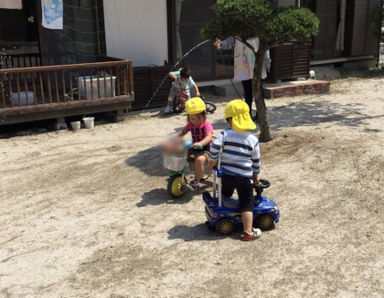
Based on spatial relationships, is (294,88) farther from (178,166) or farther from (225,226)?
(225,226)

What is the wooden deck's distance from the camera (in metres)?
7.94

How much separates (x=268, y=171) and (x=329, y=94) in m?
5.87

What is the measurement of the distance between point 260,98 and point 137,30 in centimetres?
407

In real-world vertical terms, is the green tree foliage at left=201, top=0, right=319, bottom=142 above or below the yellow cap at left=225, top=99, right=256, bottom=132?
above

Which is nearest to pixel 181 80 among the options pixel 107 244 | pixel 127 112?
pixel 127 112

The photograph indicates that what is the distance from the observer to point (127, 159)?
704 cm

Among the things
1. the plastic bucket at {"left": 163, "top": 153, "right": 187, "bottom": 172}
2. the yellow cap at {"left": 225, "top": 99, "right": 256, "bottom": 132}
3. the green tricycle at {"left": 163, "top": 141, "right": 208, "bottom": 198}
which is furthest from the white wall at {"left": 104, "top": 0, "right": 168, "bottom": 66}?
the yellow cap at {"left": 225, "top": 99, "right": 256, "bottom": 132}

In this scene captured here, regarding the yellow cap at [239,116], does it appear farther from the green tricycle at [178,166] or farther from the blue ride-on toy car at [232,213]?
the green tricycle at [178,166]

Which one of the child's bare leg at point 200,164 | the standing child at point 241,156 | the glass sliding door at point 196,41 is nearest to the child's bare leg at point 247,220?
the standing child at point 241,156

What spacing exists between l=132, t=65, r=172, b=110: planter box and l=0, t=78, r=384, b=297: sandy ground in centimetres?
186

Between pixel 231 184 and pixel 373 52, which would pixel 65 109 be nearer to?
pixel 231 184

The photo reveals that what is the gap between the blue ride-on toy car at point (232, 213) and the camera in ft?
15.2

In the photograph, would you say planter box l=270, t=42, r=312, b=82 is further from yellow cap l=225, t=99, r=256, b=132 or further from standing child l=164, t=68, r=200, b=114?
yellow cap l=225, t=99, r=256, b=132

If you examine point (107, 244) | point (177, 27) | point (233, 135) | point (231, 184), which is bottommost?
point (107, 244)
